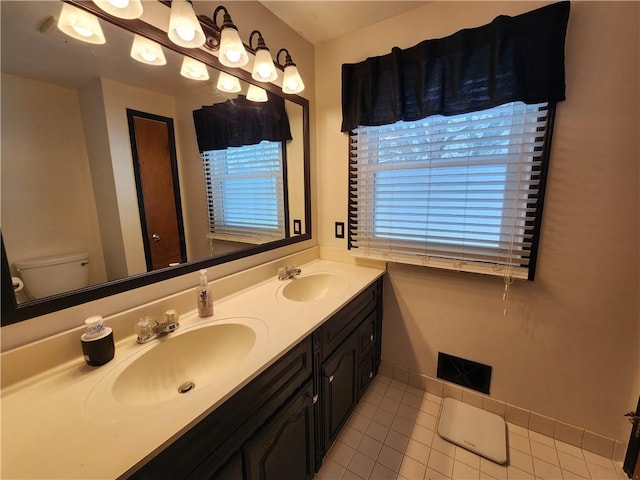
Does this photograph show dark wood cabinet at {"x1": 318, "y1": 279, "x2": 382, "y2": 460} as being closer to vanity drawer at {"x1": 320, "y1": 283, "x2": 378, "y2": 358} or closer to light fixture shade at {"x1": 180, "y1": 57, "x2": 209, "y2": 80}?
vanity drawer at {"x1": 320, "y1": 283, "x2": 378, "y2": 358}

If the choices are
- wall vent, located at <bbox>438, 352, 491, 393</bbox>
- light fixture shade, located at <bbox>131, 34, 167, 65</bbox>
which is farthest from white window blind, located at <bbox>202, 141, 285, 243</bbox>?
wall vent, located at <bbox>438, 352, 491, 393</bbox>

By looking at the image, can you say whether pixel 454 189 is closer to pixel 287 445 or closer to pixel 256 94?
pixel 256 94

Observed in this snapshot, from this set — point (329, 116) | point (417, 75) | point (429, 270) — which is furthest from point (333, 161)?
point (429, 270)

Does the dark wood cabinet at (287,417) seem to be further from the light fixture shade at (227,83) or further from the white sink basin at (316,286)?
the light fixture shade at (227,83)

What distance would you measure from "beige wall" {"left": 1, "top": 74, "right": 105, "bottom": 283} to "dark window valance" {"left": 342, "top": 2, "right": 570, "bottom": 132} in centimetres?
135

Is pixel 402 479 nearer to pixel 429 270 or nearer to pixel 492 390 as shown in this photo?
pixel 492 390

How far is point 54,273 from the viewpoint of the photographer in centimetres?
84

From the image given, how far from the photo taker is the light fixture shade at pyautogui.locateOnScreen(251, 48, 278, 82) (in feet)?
4.09

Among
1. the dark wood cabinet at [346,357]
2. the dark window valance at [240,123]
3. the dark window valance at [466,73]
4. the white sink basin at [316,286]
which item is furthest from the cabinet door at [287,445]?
the dark window valance at [466,73]

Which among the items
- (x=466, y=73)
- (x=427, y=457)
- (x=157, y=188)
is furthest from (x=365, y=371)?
(x=466, y=73)

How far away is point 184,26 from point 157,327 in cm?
109

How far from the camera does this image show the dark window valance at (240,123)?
50.5 inches

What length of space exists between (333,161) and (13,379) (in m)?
1.74

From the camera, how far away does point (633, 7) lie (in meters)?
1.07
